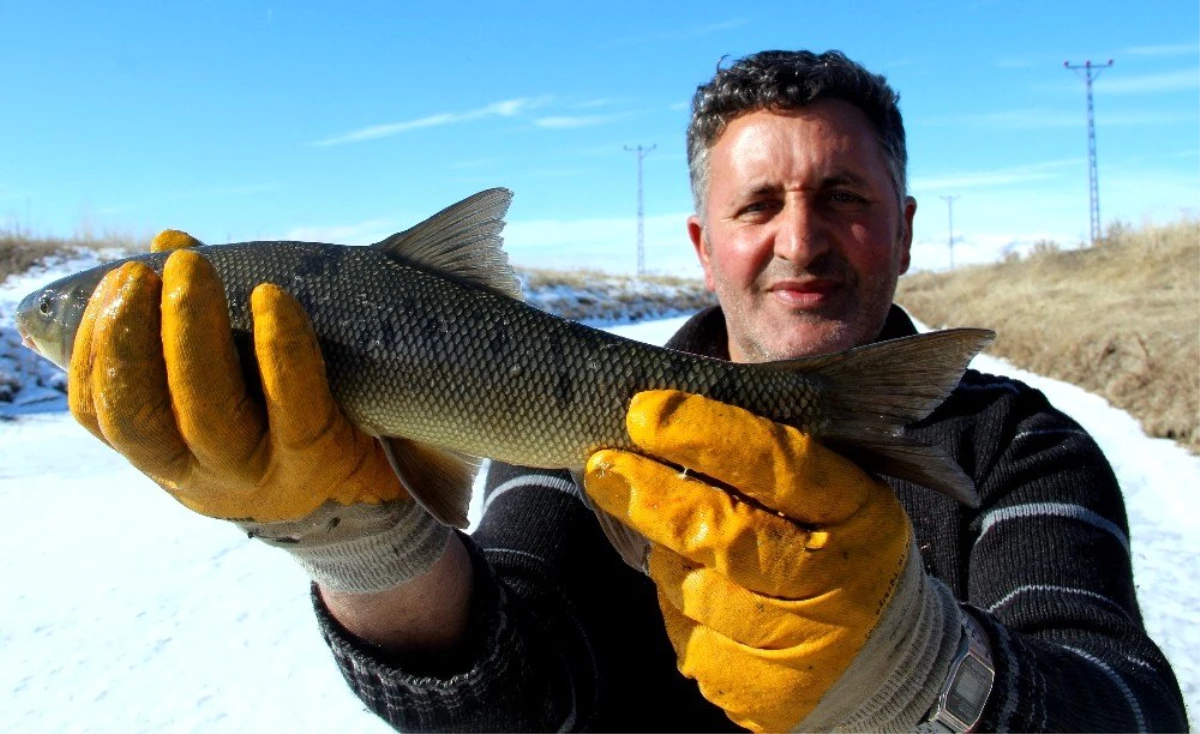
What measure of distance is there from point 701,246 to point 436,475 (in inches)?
66.6

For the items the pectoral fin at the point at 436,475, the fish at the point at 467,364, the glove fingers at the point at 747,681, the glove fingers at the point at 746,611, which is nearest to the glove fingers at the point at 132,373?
the fish at the point at 467,364

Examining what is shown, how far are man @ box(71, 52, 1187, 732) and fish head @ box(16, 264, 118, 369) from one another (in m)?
0.27

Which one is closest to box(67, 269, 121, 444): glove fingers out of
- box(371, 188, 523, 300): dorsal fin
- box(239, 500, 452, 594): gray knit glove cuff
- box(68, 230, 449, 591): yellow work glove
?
box(68, 230, 449, 591): yellow work glove

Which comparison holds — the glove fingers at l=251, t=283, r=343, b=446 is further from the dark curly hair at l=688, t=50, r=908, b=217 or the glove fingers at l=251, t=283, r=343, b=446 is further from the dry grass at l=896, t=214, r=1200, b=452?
the dry grass at l=896, t=214, r=1200, b=452

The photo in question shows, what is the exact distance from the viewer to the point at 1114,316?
34.6 feet

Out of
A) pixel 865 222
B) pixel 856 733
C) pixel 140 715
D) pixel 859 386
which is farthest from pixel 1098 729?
pixel 140 715

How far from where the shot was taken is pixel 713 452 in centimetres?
175

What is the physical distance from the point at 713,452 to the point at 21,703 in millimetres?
2811

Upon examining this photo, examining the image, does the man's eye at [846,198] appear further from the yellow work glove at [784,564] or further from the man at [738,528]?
the yellow work glove at [784,564]

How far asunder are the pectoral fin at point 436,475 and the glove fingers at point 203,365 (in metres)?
0.31

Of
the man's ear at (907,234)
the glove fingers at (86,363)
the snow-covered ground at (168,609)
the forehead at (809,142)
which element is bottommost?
the snow-covered ground at (168,609)

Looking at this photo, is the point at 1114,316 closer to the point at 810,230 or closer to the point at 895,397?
the point at 810,230

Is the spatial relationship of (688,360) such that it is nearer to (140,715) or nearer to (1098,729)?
(1098,729)

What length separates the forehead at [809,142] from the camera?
271cm
